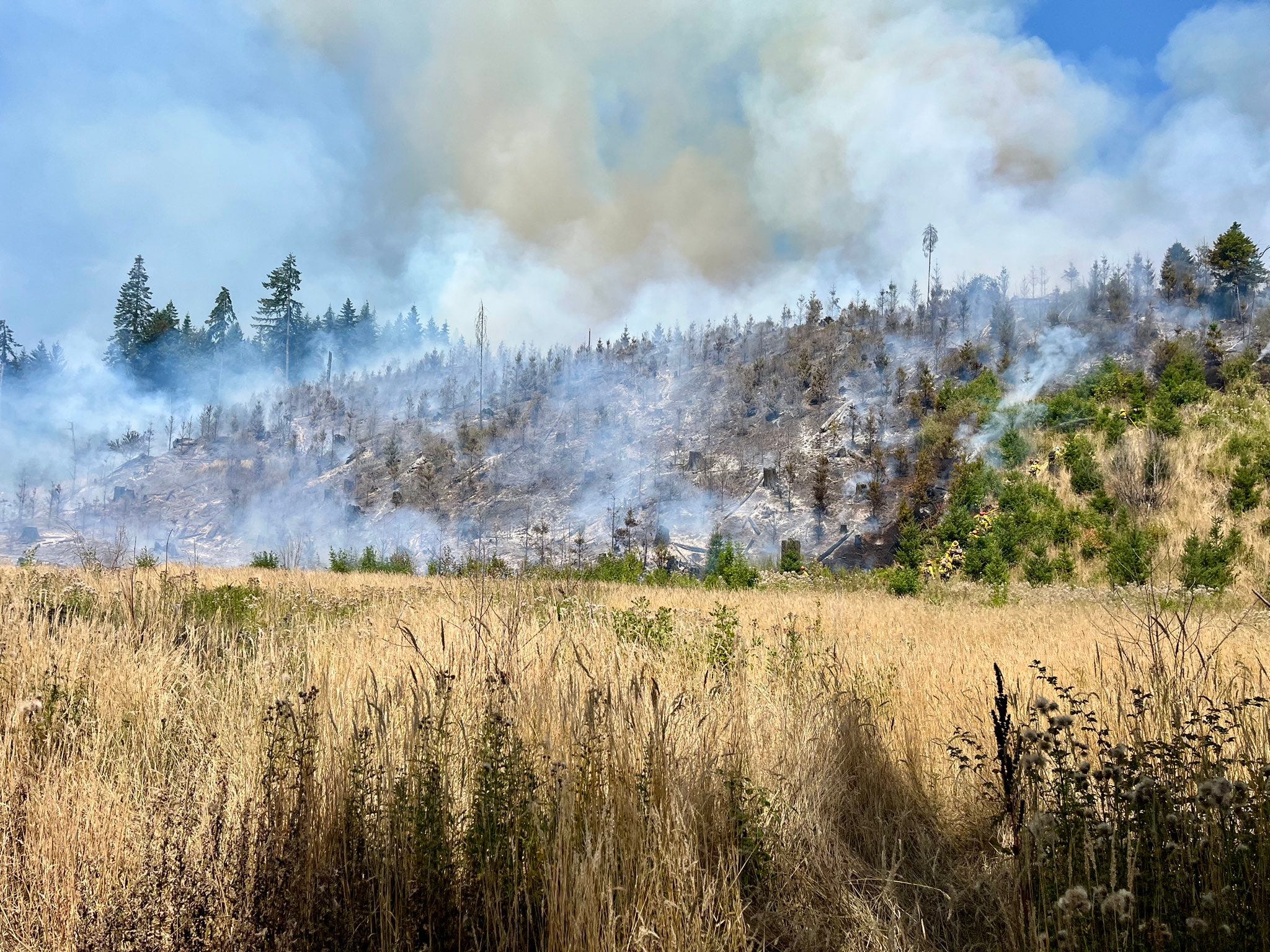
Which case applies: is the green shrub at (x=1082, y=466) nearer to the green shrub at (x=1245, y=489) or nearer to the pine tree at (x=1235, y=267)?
the green shrub at (x=1245, y=489)

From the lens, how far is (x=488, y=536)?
3073cm

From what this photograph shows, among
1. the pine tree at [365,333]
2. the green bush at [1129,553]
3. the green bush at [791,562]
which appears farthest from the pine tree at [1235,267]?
the pine tree at [365,333]

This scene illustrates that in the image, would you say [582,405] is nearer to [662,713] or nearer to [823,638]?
[823,638]

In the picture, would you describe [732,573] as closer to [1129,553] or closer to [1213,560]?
[1129,553]

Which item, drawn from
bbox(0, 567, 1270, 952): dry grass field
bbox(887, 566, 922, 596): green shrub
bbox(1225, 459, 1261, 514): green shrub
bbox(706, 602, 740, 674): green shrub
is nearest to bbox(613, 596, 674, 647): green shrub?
bbox(706, 602, 740, 674): green shrub

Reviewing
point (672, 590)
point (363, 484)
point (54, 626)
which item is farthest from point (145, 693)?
point (363, 484)

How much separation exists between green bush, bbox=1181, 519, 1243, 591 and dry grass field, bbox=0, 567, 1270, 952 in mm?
11234

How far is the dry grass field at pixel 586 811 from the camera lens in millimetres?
1997

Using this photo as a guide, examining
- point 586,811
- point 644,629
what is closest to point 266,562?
point 644,629

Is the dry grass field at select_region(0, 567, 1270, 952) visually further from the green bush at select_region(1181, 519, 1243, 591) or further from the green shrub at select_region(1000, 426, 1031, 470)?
the green shrub at select_region(1000, 426, 1031, 470)

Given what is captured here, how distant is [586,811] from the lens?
2385 mm

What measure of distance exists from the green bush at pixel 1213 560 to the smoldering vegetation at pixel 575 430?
7.61 metres

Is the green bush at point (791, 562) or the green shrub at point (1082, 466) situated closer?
the green shrub at point (1082, 466)

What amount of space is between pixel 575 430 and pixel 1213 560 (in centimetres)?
2968
